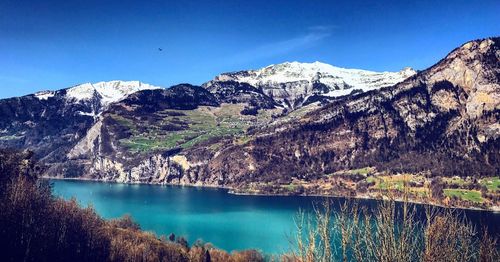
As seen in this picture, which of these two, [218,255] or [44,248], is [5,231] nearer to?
[44,248]

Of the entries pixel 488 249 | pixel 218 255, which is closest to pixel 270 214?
pixel 218 255

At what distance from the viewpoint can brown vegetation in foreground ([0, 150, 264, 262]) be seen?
61.2 meters

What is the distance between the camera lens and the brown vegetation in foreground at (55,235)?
61.2 metres

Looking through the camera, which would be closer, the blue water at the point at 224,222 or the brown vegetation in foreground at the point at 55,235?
the brown vegetation in foreground at the point at 55,235

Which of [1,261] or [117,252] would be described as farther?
[117,252]

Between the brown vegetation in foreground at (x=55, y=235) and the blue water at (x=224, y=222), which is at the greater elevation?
the brown vegetation in foreground at (x=55, y=235)

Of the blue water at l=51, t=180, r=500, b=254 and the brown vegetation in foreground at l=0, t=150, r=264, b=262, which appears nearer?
the brown vegetation in foreground at l=0, t=150, r=264, b=262

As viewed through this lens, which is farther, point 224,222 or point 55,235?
point 224,222

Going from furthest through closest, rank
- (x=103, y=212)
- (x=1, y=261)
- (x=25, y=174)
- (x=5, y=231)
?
1. (x=103, y=212)
2. (x=25, y=174)
3. (x=5, y=231)
4. (x=1, y=261)

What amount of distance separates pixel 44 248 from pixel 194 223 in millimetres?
96710

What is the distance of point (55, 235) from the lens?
70188 mm

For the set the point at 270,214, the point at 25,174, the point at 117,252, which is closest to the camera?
the point at 117,252

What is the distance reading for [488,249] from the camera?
62.7 ft

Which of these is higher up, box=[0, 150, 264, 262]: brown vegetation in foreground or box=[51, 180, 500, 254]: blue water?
box=[0, 150, 264, 262]: brown vegetation in foreground
